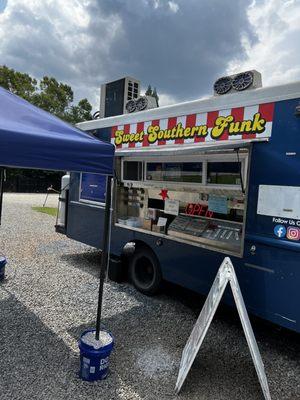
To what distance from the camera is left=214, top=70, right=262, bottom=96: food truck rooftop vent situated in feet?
11.2

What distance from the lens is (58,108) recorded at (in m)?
28.5

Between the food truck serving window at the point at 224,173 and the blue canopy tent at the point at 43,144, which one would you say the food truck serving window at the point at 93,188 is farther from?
the blue canopy tent at the point at 43,144

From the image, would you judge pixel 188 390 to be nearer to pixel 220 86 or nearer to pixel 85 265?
pixel 220 86

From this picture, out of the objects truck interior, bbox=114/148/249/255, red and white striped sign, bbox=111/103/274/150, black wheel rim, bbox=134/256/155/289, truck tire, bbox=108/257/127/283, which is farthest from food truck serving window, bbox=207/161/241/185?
truck tire, bbox=108/257/127/283

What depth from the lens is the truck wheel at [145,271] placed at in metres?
4.48

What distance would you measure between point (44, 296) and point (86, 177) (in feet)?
6.82

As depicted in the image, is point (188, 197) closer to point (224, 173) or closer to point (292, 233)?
point (224, 173)

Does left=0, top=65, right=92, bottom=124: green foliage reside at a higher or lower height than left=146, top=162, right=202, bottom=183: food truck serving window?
higher

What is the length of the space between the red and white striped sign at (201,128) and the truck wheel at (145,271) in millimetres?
1454

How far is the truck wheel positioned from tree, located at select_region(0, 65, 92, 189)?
2274cm

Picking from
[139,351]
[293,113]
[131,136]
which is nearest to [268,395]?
[139,351]

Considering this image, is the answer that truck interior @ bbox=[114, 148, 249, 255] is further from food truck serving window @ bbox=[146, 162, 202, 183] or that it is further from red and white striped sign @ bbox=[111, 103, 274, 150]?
red and white striped sign @ bbox=[111, 103, 274, 150]

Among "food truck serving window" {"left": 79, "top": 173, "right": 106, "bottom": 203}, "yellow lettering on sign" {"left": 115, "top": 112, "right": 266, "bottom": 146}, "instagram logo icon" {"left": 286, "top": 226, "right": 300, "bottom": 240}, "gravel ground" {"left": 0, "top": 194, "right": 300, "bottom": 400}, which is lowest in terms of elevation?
"gravel ground" {"left": 0, "top": 194, "right": 300, "bottom": 400}

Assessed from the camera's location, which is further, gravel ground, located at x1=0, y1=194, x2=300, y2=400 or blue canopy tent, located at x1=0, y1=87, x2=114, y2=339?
gravel ground, located at x1=0, y1=194, x2=300, y2=400
